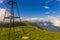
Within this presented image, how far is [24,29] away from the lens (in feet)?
45.7

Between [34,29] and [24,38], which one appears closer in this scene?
[24,38]

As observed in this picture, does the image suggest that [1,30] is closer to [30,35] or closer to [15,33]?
[15,33]

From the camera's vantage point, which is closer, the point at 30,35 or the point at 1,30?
the point at 30,35

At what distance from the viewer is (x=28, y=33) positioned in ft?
44.2

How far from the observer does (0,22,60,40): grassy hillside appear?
42.5ft

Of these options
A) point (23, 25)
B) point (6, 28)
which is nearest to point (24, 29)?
point (23, 25)

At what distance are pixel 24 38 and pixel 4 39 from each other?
1499 mm

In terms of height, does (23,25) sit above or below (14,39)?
above

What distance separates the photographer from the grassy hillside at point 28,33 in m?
13.0

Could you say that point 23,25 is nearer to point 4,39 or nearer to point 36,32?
point 36,32

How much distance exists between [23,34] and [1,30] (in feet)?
6.94

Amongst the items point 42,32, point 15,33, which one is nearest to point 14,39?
point 15,33

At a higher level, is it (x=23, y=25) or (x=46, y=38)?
(x=23, y=25)

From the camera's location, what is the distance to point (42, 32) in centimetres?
1384
